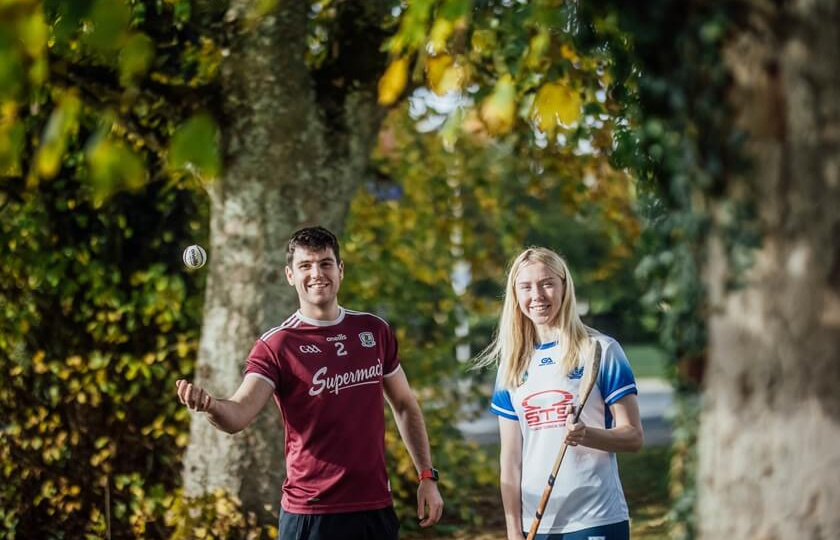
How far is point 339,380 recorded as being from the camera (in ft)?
13.5

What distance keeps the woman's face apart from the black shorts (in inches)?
36.4

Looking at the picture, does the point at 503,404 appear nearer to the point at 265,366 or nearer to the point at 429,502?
the point at 429,502

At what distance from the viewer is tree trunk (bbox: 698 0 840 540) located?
230 centimetres

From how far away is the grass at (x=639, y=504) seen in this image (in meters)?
8.20

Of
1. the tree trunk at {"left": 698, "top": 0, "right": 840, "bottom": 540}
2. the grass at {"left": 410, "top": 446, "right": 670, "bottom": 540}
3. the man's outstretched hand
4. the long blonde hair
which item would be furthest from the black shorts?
the grass at {"left": 410, "top": 446, "right": 670, "bottom": 540}

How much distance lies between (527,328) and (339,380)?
699mm

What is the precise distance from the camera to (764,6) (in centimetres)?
234

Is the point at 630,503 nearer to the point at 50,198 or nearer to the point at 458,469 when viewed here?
the point at 458,469

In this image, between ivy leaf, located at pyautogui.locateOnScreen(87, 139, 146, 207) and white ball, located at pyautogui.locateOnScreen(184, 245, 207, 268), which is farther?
white ball, located at pyautogui.locateOnScreen(184, 245, 207, 268)

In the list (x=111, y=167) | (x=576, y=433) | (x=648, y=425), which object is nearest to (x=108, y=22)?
(x=111, y=167)

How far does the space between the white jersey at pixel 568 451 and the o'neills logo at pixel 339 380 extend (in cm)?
59

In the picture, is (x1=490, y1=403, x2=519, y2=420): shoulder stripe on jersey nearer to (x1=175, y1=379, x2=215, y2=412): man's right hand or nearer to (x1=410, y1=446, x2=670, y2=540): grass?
→ (x1=175, y1=379, x2=215, y2=412): man's right hand

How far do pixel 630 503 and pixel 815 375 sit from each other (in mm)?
7417

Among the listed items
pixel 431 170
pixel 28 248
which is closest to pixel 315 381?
pixel 28 248
